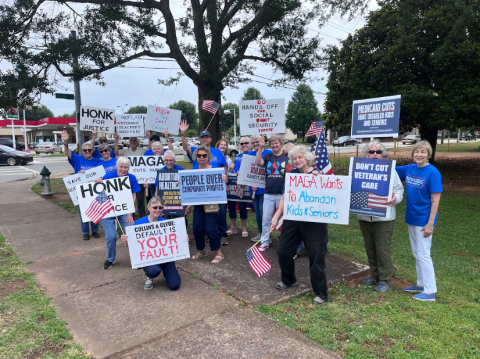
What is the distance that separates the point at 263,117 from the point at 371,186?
9.45 ft

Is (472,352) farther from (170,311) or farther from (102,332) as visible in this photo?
(102,332)

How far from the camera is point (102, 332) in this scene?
3.57 m

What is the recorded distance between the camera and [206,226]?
5.43 m

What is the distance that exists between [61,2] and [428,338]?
12.8m

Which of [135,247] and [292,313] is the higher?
[135,247]

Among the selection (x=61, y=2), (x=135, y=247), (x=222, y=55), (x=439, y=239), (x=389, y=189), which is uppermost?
(x=61, y=2)

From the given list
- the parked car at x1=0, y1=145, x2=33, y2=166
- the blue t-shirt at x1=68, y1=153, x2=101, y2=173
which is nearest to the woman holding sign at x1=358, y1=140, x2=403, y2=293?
the blue t-shirt at x1=68, y1=153, x2=101, y2=173

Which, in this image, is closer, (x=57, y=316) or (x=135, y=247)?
(x=57, y=316)

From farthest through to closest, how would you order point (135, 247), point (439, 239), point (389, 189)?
point (439, 239) → point (135, 247) → point (389, 189)

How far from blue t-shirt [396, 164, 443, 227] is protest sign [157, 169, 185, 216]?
3661 millimetres

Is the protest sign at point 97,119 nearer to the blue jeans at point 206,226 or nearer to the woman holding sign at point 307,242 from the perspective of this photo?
the blue jeans at point 206,226

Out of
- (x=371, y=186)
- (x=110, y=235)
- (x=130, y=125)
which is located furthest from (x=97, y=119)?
(x=371, y=186)

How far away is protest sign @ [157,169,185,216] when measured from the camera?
20.1 ft

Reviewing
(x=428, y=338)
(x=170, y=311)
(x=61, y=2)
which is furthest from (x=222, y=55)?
(x=428, y=338)
